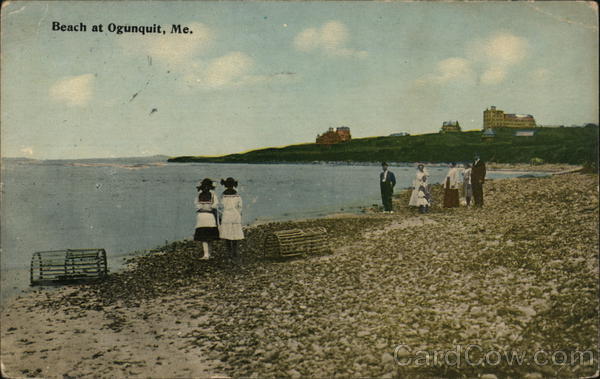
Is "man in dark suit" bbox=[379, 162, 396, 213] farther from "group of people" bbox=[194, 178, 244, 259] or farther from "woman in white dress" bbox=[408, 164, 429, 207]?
"group of people" bbox=[194, 178, 244, 259]

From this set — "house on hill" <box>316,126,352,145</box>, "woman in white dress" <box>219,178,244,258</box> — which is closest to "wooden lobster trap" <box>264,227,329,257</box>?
"woman in white dress" <box>219,178,244,258</box>

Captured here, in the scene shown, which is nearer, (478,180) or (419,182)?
(478,180)

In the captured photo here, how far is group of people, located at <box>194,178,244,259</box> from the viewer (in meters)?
11.6

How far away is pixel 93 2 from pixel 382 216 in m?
13.7

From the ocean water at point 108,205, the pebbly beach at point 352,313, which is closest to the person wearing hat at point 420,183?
the ocean water at point 108,205

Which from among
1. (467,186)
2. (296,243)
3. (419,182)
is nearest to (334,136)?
(296,243)

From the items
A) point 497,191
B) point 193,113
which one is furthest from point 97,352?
point 497,191

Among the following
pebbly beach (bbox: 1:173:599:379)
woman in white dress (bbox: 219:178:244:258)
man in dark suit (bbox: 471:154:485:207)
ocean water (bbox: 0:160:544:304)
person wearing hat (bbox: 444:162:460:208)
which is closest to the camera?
pebbly beach (bbox: 1:173:599:379)

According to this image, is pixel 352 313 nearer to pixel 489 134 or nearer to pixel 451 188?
pixel 489 134

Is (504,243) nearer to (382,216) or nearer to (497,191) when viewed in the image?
(382,216)

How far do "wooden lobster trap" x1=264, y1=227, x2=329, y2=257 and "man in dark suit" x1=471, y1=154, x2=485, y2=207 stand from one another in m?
8.67

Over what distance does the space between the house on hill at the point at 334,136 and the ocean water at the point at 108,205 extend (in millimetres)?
5205

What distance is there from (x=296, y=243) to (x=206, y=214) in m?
2.84

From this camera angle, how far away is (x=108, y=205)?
3111 cm
